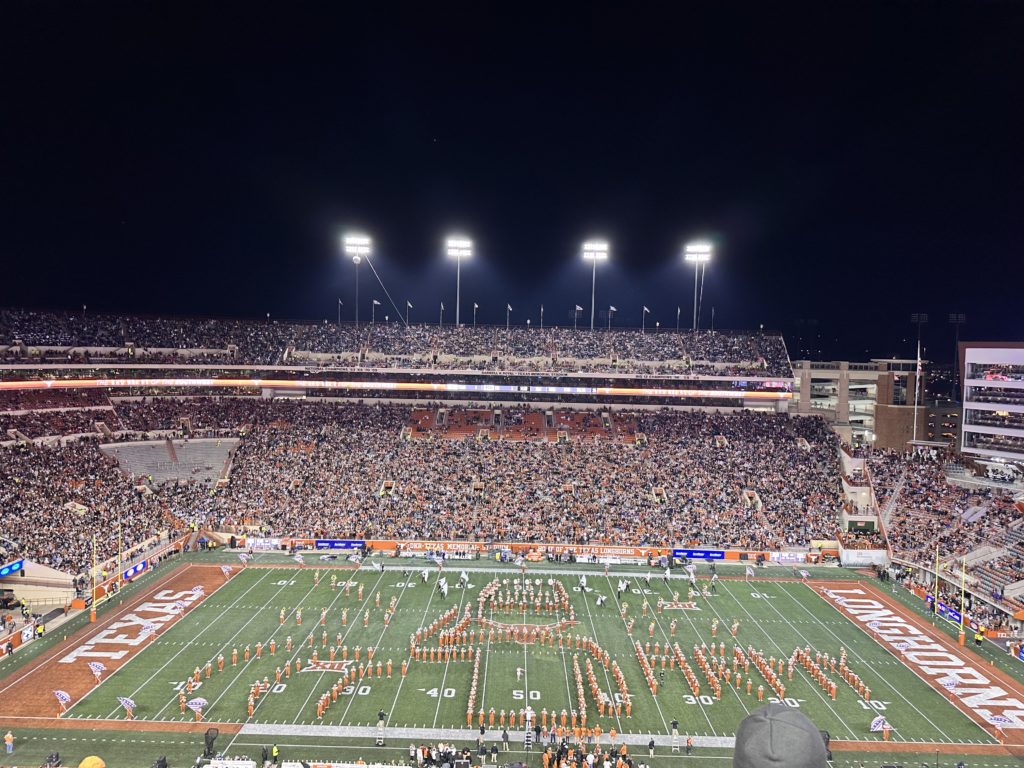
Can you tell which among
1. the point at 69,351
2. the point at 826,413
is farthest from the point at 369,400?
the point at 826,413

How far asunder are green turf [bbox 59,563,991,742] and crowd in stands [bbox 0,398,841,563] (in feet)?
23.2

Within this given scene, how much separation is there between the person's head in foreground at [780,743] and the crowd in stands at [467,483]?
109 ft

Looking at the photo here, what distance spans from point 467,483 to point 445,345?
15.8m

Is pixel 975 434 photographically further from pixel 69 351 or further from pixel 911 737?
pixel 69 351

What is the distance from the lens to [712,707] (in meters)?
19.8

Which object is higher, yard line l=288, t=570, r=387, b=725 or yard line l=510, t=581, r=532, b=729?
yard line l=510, t=581, r=532, b=729

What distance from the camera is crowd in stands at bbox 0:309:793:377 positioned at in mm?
50844

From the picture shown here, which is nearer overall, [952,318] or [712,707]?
[712,707]

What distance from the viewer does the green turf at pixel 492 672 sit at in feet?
61.8

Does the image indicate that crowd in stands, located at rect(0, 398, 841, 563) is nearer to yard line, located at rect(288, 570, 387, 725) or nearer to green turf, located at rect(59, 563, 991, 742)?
yard line, located at rect(288, 570, 387, 725)

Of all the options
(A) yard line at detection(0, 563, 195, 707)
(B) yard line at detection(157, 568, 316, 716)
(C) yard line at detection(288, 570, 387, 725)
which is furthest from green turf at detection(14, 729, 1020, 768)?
(A) yard line at detection(0, 563, 195, 707)

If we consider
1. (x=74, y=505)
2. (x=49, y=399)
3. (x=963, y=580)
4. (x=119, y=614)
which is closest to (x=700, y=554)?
(x=963, y=580)

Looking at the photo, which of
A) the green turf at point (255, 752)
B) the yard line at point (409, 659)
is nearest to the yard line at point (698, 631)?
the green turf at point (255, 752)

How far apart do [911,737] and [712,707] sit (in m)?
4.99
